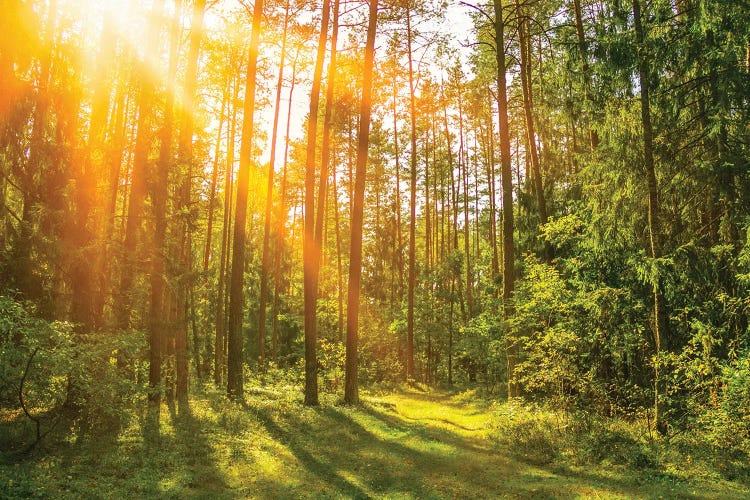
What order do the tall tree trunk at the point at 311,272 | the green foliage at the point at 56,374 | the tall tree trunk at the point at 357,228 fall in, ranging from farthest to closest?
the tall tree trunk at the point at 357,228 → the tall tree trunk at the point at 311,272 → the green foliage at the point at 56,374

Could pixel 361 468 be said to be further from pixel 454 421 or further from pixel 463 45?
pixel 463 45

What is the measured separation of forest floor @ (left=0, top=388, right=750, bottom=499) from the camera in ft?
23.5

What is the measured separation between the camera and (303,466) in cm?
906

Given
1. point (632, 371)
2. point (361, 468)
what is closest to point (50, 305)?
point (361, 468)

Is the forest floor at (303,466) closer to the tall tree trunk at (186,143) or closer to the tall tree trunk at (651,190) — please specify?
the tall tree trunk at (186,143)

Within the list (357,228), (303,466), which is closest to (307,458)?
(303,466)

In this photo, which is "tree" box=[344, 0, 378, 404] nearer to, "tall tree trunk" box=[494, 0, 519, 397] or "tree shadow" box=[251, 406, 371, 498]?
"tree shadow" box=[251, 406, 371, 498]

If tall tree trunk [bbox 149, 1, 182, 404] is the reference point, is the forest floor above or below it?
below

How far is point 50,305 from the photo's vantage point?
9.80 metres

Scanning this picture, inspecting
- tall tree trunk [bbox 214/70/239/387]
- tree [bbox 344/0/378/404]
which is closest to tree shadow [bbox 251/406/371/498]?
tree [bbox 344/0/378/404]

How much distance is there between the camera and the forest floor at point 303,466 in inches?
282

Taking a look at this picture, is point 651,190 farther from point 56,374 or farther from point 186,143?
point 186,143

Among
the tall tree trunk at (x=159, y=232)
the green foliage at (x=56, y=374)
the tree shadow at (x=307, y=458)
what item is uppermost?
the tall tree trunk at (x=159, y=232)

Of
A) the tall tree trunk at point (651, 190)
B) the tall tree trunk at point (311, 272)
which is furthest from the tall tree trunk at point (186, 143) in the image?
the tall tree trunk at point (651, 190)
